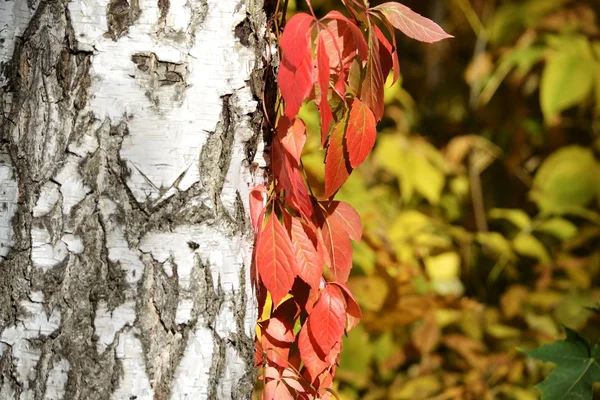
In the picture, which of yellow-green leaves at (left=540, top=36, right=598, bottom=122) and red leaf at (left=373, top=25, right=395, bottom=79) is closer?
red leaf at (left=373, top=25, right=395, bottom=79)

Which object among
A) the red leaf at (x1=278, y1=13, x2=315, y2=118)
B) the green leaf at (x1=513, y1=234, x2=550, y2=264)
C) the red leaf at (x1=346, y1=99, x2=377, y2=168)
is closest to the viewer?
the red leaf at (x1=278, y1=13, x2=315, y2=118)

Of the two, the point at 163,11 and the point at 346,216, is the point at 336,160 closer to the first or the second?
the point at 346,216

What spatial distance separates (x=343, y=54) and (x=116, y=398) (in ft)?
1.81

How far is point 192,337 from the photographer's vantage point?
881mm

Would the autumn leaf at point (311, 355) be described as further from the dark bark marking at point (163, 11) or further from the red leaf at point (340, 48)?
the dark bark marking at point (163, 11)

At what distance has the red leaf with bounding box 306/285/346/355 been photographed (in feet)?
3.25

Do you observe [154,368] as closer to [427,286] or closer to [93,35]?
[93,35]

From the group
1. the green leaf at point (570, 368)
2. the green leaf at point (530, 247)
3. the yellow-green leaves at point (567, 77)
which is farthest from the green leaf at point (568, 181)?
the green leaf at point (570, 368)

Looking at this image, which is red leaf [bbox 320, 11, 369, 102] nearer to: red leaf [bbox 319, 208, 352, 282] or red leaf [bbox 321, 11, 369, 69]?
red leaf [bbox 321, 11, 369, 69]

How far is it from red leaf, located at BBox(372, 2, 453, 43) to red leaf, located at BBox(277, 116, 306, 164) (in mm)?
195

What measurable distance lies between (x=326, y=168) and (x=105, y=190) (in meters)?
0.30

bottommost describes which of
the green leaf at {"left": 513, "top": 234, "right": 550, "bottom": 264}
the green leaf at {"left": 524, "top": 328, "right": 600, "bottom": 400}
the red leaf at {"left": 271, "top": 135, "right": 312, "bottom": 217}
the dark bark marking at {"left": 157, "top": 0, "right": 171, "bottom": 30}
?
the green leaf at {"left": 513, "top": 234, "right": 550, "bottom": 264}

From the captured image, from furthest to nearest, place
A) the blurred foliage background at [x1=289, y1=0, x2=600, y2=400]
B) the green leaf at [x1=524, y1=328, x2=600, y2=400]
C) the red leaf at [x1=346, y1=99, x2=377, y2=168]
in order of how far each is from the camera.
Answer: the blurred foliage background at [x1=289, y1=0, x2=600, y2=400] < the green leaf at [x1=524, y1=328, x2=600, y2=400] < the red leaf at [x1=346, y1=99, x2=377, y2=168]

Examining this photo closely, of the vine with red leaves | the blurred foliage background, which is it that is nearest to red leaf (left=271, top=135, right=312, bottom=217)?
the vine with red leaves
